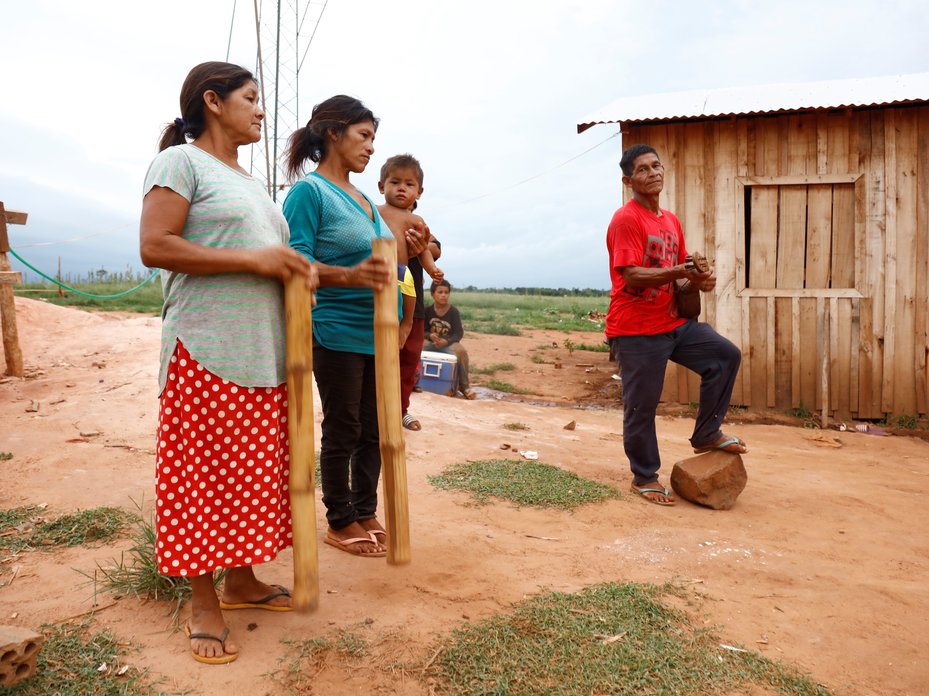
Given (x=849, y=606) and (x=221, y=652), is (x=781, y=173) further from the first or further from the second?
(x=221, y=652)

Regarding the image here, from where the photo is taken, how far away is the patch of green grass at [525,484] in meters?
4.07

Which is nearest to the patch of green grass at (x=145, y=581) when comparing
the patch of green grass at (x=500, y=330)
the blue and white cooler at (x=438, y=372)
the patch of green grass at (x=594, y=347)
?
the blue and white cooler at (x=438, y=372)

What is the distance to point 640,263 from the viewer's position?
4.10 m

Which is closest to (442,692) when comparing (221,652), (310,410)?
(221,652)

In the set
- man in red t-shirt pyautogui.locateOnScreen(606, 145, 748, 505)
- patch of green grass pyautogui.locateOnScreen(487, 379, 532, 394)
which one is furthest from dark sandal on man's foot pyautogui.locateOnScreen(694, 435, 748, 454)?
patch of green grass pyautogui.locateOnScreen(487, 379, 532, 394)

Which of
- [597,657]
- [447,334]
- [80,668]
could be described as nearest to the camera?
[80,668]

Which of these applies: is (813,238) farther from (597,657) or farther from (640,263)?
(597,657)

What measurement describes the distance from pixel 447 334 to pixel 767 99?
4.49 meters

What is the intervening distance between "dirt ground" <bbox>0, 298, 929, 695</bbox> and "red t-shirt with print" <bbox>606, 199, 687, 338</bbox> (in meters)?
1.10

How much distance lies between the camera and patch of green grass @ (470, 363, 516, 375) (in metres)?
10.7

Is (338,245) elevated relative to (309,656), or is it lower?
elevated

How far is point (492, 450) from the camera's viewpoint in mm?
5414

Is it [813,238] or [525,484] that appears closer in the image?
[525,484]

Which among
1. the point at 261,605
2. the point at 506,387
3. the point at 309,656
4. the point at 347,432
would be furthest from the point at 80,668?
the point at 506,387
